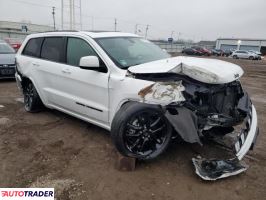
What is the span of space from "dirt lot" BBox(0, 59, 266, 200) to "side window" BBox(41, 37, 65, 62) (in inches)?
51.6

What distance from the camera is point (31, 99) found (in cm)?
586

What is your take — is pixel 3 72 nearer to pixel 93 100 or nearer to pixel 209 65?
pixel 93 100

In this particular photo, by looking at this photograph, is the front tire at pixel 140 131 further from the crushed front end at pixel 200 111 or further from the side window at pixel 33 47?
the side window at pixel 33 47

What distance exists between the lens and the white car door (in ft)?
13.2

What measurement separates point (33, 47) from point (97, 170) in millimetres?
3404

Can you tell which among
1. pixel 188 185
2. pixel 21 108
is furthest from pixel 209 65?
pixel 21 108

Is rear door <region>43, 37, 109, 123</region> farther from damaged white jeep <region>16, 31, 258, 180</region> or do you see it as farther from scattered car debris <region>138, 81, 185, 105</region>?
scattered car debris <region>138, 81, 185, 105</region>

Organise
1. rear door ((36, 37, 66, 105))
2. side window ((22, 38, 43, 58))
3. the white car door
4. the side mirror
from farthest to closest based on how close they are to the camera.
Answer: side window ((22, 38, 43, 58)) → rear door ((36, 37, 66, 105)) → the white car door → the side mirror

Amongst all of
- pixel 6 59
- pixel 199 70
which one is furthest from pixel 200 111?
pixel 6 59

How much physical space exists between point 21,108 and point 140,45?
11.0ft

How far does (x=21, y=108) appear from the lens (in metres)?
6.38

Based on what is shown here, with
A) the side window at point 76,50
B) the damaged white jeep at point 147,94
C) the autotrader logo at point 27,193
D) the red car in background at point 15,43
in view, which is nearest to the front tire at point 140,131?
the damaged white jeep at point 147,94

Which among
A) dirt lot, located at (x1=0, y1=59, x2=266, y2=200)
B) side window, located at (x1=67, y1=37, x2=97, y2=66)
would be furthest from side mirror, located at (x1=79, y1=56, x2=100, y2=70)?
dirt lot, located at (x1=0, y1=59, x2=266, y2=200)

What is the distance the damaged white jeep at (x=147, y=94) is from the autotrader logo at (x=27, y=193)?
968 millimetres
